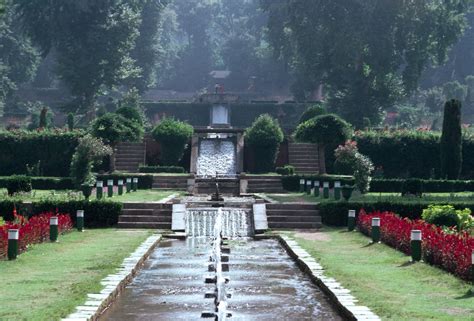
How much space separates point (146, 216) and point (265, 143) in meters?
22.7

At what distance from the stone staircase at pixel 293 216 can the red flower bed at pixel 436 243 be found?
4768 mm

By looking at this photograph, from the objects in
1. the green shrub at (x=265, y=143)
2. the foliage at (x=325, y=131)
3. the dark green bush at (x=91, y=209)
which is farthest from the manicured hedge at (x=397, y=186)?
the dark green bush at (x=91, y=209)

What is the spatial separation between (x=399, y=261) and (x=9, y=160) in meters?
36.7

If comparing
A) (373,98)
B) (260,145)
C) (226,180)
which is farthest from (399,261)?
(373,98)

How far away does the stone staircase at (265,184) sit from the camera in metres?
49.4

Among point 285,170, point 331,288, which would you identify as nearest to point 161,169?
point 285,170

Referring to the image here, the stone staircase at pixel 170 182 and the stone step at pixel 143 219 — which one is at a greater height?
the stone staircase at pixel 170 182

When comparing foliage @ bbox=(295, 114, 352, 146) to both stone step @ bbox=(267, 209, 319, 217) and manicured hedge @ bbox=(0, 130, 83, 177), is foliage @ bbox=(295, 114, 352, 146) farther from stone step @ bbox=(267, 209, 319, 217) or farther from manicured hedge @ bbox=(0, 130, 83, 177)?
stone step @ bbox=(267, 209, 319, 217)

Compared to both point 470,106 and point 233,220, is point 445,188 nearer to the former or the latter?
point 233,220

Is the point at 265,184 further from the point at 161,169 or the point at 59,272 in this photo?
the point at 59,272

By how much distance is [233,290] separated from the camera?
20.2m

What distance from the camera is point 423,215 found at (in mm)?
31297

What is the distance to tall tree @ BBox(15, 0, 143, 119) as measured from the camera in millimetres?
77812

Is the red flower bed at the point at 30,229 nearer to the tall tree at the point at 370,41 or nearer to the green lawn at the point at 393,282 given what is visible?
the green lawn at the point at 393,282
